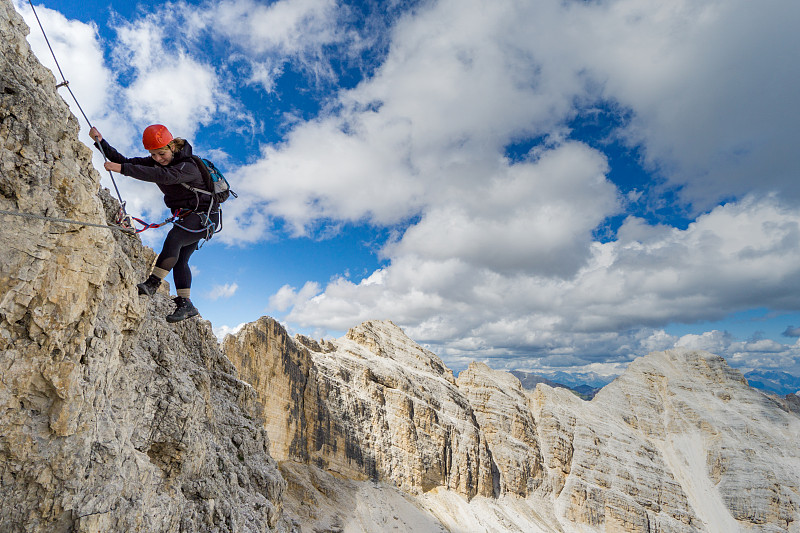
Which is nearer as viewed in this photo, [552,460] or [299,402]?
[299,402]

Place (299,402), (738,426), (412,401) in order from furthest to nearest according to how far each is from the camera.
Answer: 1. (738,426)
2. (412,401)
3. (299,402)

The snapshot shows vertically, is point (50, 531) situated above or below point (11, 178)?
below

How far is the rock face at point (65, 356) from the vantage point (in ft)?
23.7

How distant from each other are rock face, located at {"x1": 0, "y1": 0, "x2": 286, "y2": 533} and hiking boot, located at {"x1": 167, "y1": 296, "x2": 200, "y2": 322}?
83 centimetres

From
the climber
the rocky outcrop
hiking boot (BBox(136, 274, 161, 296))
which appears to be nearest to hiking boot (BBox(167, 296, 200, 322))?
the climber

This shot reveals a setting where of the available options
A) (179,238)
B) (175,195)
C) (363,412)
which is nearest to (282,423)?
(363,412)

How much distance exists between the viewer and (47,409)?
7570 mm

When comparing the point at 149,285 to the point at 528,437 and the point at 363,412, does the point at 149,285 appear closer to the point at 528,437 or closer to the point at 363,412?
the point at 363,412

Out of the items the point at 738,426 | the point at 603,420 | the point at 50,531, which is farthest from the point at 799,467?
the point at 50,531

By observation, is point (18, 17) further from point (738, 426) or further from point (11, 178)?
point (738, 426)

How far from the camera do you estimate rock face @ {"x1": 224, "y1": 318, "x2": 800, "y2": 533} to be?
63812 millimetres

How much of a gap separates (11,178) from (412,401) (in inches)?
2940

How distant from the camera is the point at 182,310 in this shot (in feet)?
34.2

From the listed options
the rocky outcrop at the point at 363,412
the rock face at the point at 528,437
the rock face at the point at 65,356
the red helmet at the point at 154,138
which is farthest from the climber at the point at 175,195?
the rocky outcrop at the point at 363,412
